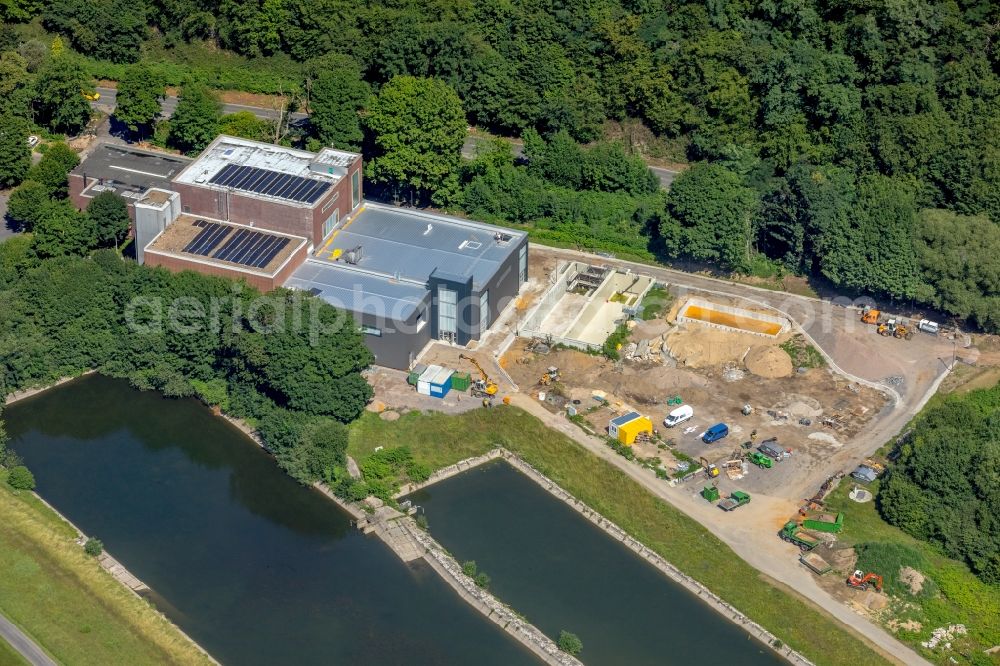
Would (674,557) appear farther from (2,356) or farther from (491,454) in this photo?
(2,356)

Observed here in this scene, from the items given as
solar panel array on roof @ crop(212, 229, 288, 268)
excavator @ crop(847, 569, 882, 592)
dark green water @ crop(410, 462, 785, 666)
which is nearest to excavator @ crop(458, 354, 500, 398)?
dark green water @ crop(410, 462, 785, 666)

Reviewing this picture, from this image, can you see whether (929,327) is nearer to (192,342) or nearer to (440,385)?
(440,385)

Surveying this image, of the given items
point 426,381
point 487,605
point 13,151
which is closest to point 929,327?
point 426,381

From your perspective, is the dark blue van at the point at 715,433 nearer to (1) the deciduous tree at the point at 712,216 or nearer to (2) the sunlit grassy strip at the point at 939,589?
(2) the sunlit grassy strip at the point at 939,589

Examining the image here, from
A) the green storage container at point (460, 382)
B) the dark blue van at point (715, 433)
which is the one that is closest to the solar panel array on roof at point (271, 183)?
the green storage container at point (460, 382)

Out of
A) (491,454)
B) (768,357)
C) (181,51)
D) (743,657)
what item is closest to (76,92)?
(181,51)
